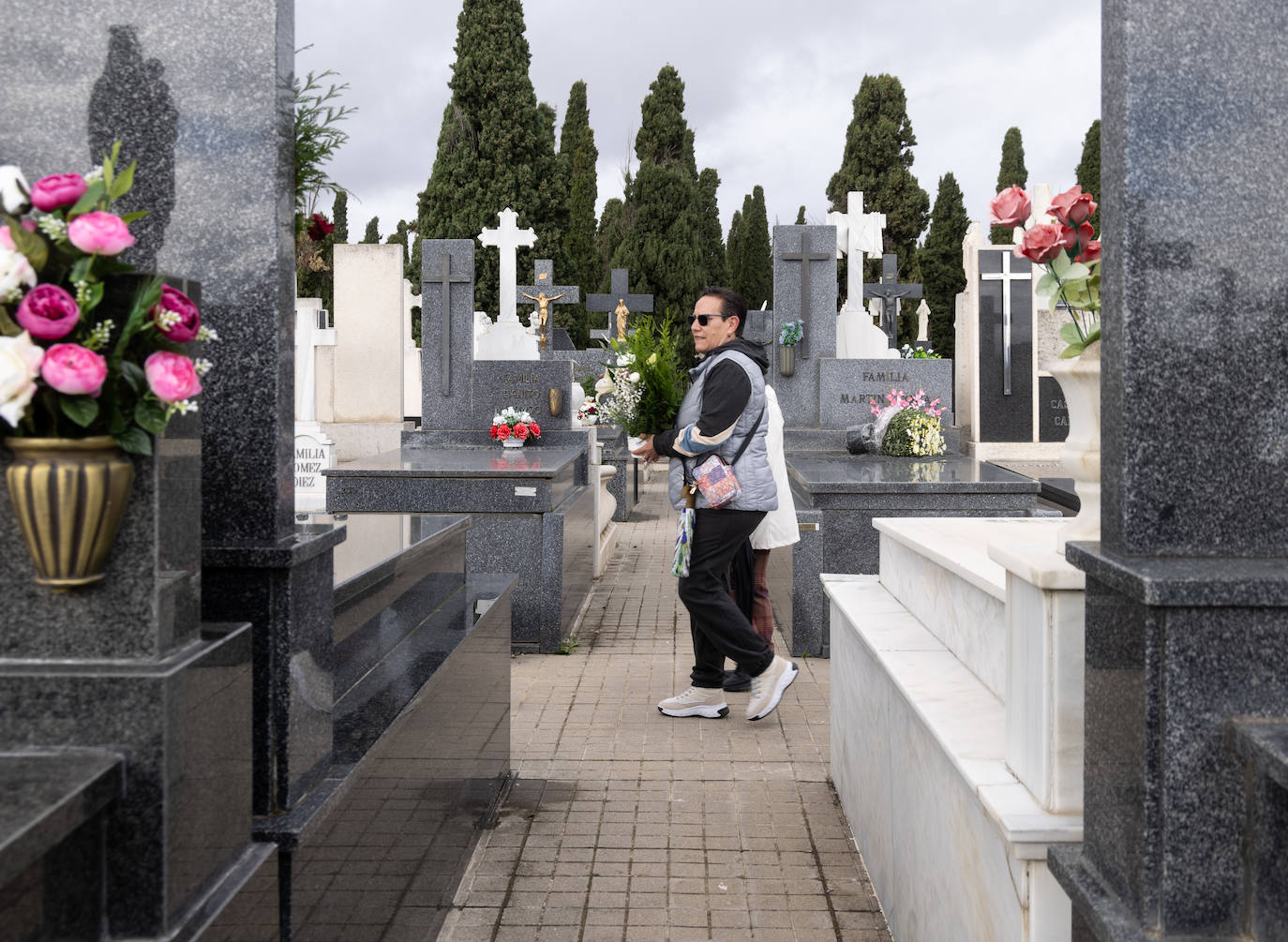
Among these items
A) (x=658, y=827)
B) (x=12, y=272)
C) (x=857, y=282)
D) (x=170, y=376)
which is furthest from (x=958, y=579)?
(x=857, y=282)

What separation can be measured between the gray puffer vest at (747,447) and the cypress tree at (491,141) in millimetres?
23651

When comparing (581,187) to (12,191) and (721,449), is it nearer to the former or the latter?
(721,449)

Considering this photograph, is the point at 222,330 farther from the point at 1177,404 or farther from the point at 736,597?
the point at 736,597

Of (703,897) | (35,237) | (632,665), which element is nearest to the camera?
(35,237)

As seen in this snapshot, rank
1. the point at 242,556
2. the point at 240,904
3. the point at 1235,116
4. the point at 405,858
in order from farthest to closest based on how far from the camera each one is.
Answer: the point at 405,858 < the point at 242,556 < the point at 240,904 < the point at 1235,116

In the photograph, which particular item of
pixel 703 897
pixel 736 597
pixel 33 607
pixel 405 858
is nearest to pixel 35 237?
pixel 33 607

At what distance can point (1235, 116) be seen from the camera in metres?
1.89

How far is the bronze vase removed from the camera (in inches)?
68.8

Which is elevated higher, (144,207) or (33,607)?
(144,207)

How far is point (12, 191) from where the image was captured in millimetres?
1795

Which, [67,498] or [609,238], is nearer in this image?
[67,498]

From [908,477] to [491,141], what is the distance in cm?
2339

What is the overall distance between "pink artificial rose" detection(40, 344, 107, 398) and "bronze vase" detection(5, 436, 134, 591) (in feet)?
0.31

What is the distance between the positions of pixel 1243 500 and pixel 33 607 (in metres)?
1.94
